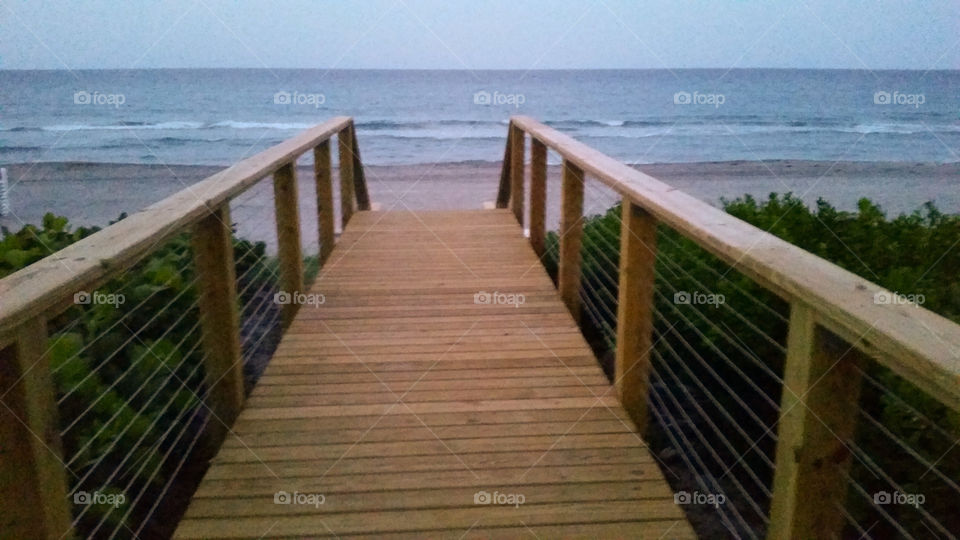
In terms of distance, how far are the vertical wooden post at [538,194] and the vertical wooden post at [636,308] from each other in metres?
2.64

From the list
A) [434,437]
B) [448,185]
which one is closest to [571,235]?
[434,437]

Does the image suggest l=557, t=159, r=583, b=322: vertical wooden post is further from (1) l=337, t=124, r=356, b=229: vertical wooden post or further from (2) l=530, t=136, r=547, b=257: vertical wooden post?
(1) l=337, t=124, r=356, b=229: vertical wooden post

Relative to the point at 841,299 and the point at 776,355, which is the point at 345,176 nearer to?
the point at 776,355

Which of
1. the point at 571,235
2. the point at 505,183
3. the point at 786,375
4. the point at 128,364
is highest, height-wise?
the point at 505,183

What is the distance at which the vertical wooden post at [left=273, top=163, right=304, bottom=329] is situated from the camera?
13.4ft

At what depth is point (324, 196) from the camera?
5.62m

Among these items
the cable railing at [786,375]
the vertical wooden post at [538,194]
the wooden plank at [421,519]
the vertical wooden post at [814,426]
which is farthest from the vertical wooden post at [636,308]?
the vertical wooden post at [538,194]

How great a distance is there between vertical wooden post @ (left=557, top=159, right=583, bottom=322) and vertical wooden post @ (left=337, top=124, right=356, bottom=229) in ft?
9.46

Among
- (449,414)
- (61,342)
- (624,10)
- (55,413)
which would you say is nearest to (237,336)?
(61,342)

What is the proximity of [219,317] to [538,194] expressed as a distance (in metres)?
3.17

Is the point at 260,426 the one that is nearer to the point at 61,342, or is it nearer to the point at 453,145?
the point at 61,342

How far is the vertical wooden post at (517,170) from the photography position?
22.4ft

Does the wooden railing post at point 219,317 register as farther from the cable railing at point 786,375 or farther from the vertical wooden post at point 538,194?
the vertical wooden post at point 538,194

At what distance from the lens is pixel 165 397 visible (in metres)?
2.85
